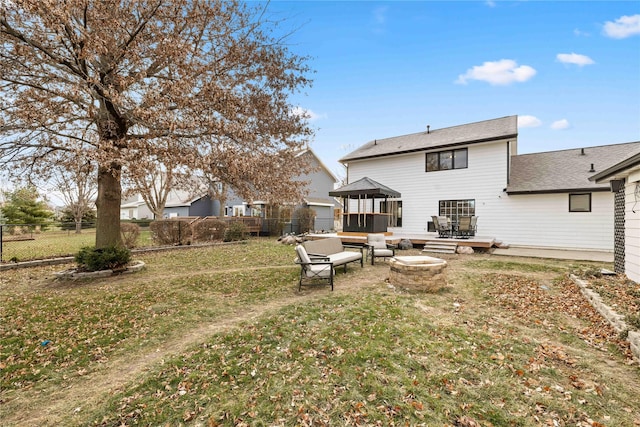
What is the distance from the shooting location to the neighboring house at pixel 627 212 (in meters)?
5.99

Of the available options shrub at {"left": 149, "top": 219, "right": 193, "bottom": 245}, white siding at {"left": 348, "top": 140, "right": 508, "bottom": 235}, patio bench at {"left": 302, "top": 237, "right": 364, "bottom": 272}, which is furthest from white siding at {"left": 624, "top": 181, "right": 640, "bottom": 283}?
shrub at {"left": 149, "top": 219, "right": 193, "bottom": 245}

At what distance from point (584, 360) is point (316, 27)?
34.1ft

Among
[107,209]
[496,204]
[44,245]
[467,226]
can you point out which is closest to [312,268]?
[107,209]

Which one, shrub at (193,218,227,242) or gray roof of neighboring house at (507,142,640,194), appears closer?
gray roof of neighboring house at (507,142,640,194)

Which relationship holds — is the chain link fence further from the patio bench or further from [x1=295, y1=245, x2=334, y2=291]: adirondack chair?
[x1=295, y1=245, x2=334, y2=291]: adirondack chair

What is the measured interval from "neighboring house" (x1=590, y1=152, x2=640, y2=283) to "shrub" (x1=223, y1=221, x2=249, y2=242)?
48.3ft

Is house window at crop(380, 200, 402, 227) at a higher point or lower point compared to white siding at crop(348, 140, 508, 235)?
lower

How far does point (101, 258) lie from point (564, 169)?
18.7 meters

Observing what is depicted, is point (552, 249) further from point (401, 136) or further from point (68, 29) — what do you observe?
point (68, 29)

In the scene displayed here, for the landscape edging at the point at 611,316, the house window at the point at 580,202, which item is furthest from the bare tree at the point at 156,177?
the house window at the point at 580,202

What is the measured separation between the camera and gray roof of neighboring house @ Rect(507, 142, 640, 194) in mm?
12305

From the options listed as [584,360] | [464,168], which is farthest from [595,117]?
[584,360]

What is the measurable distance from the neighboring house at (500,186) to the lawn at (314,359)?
815 centimetres

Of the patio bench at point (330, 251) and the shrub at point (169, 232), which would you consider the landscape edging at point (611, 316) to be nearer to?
the patio bench at point (330, 251)
